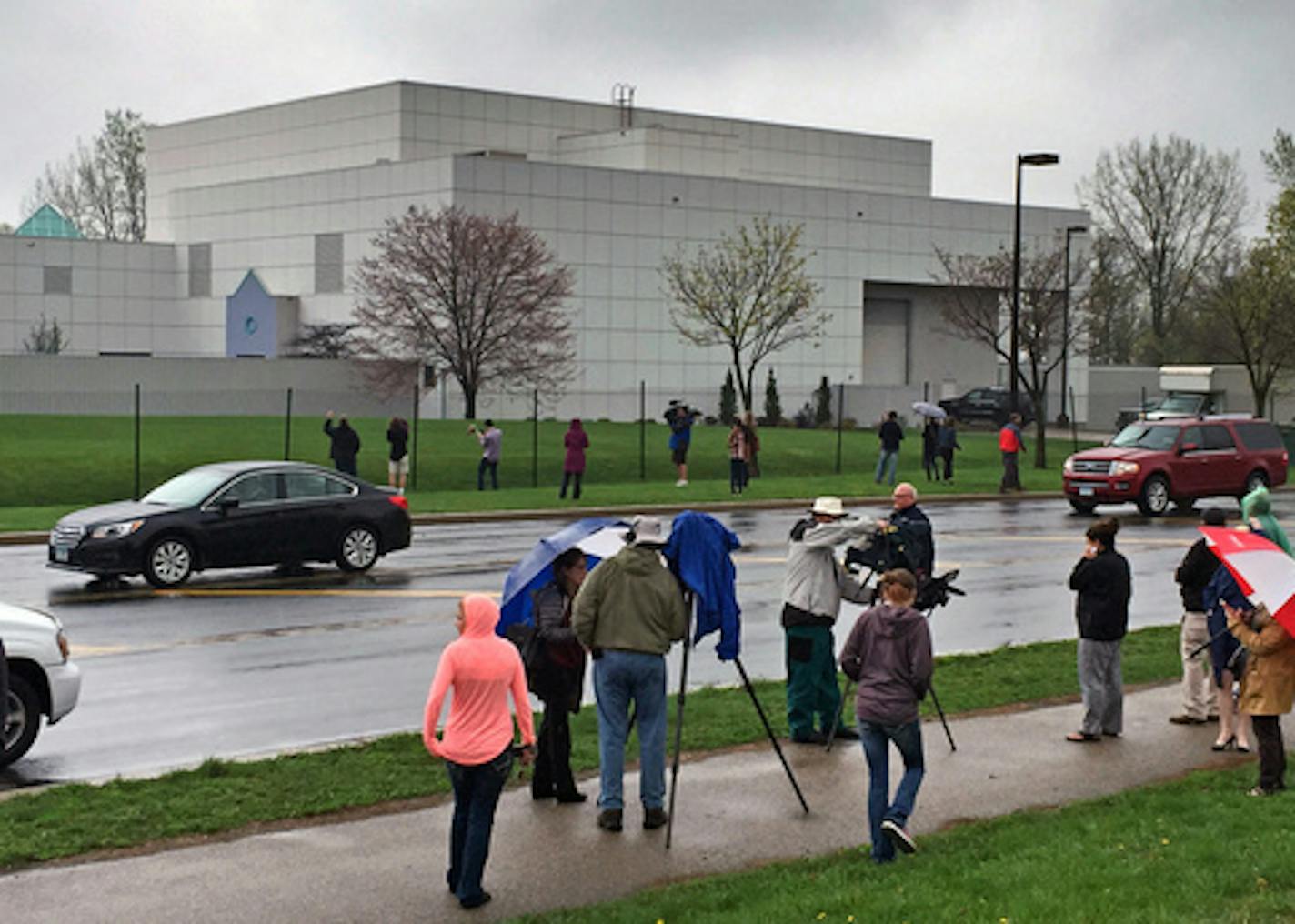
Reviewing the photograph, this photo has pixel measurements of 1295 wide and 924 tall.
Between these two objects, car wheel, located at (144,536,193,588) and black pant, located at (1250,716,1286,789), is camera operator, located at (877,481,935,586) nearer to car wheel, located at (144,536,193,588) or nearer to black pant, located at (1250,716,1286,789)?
black pant, located at (1250,716,1286,789)

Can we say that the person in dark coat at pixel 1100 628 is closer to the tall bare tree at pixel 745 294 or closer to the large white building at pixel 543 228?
the tall bare tree at pixel 745 294

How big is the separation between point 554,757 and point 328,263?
6531 cm

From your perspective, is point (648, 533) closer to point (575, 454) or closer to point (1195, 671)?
point (1195, 671)

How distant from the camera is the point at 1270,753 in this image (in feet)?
37.0

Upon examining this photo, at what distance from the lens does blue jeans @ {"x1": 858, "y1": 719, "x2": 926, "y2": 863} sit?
9.85 meters

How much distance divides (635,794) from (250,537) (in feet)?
41.6

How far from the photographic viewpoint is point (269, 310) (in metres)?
75.9

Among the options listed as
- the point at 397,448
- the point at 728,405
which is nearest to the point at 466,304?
the point at 728,405

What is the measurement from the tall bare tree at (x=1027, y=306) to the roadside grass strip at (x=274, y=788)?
3338cm

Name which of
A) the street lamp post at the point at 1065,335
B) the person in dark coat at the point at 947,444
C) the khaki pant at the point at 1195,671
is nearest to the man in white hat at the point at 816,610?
the khaki pant at the point at 1195,671

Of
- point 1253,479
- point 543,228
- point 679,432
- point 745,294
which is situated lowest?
point 1253,479

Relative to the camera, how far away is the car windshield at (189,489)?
22.9 metres

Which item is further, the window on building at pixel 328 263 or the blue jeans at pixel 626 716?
the window on building at pixel 328 263

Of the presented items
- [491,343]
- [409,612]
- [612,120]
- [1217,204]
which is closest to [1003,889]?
[409,612]
